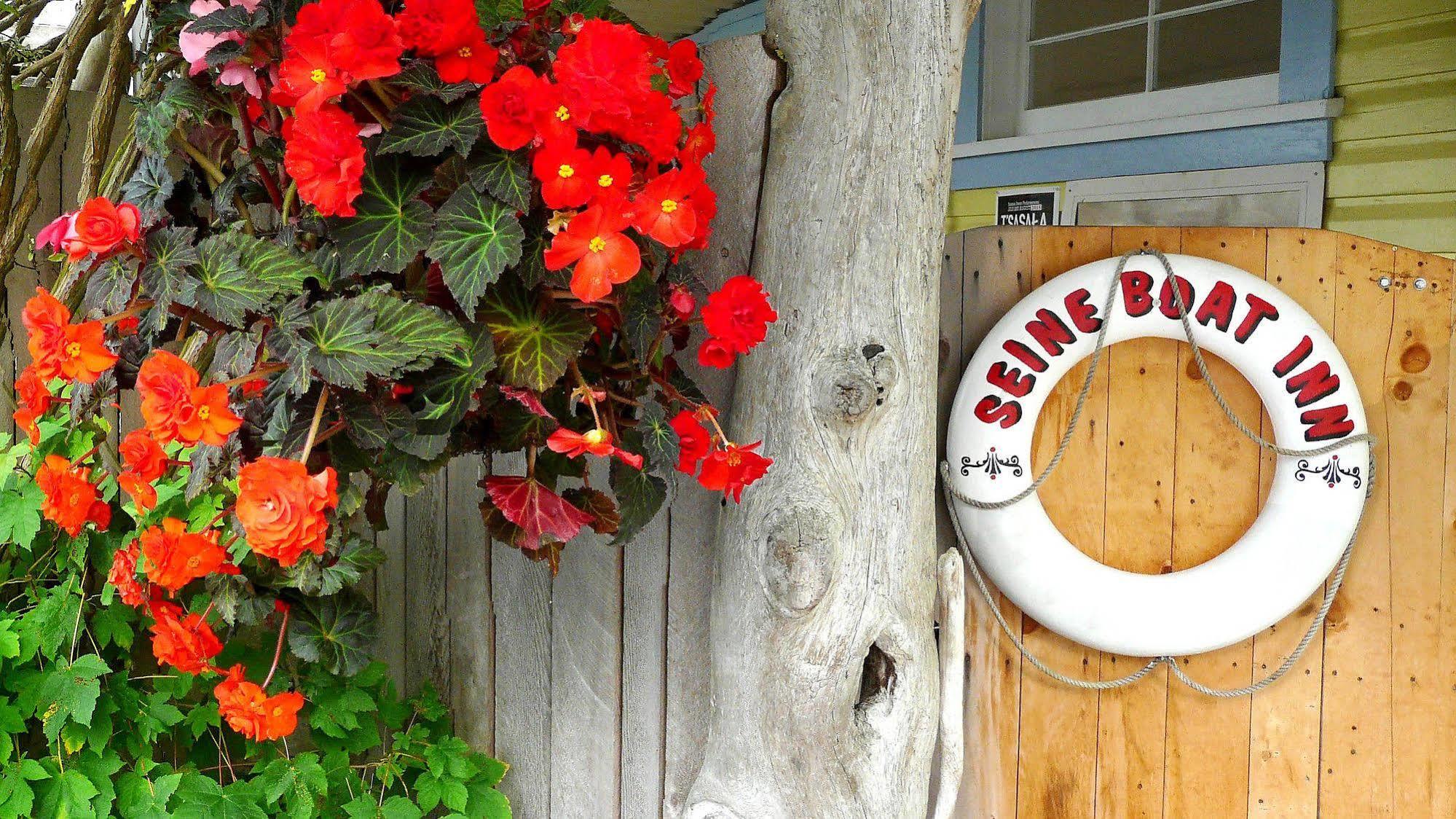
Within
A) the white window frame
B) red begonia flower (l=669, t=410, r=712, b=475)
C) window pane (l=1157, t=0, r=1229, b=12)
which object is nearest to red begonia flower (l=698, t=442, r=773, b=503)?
red begonia flower (l=669, t=410, r=712, b=475)

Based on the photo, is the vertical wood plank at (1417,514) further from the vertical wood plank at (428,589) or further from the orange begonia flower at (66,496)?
the orange begonia flower at (66,496)

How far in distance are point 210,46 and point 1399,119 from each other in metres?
2.54

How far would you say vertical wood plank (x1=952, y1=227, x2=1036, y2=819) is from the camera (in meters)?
1.37

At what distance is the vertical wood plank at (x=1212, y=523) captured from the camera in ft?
4.35

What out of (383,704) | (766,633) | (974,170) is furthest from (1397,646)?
(974,170)

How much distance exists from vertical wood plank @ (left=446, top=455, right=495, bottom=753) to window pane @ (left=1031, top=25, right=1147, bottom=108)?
261cm

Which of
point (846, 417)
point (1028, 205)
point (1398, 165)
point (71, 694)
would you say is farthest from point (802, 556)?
point (1028, 205)

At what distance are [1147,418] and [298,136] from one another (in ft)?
3.59

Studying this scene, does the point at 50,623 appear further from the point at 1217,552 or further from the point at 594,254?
the point at 1217,552

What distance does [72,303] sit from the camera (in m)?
1.35

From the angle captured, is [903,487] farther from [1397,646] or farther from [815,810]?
[1397,646]

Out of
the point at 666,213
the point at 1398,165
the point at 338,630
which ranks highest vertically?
the point at 1398,165

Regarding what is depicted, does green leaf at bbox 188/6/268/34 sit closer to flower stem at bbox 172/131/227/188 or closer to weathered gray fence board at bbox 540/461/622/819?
flower stem at bbox 172/131/227/188

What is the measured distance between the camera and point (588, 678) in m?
1.36
